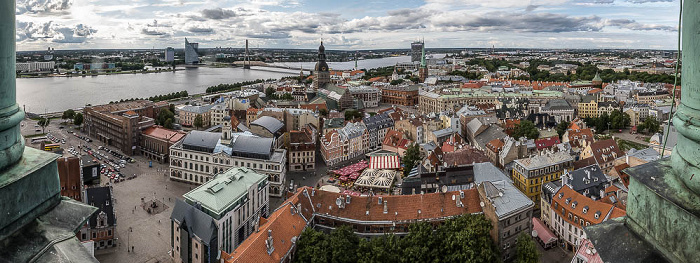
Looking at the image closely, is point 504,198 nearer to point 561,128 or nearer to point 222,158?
point 222,158

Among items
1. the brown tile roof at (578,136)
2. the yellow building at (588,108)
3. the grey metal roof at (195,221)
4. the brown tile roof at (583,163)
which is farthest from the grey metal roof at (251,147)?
the yellow building at (588,108)

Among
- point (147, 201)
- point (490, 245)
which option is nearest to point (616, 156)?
point (490, 245)

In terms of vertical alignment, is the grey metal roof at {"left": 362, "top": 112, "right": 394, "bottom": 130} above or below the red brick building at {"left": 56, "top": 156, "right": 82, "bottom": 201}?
above

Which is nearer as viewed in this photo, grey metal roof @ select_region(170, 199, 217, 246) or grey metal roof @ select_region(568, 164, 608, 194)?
grey metal roof @ select_region(170, 199, 217, 246)

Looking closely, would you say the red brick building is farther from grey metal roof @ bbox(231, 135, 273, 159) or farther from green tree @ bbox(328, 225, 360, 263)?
green tree @ bbox(328, 225, 360, 263)

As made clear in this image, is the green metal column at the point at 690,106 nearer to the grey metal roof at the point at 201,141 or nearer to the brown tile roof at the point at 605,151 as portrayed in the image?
the grey metal roof at the point at 201,141

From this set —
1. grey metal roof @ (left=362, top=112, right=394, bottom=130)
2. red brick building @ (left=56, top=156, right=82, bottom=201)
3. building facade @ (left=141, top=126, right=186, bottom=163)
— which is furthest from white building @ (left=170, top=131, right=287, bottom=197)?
grey metal roof @ (left=362, top=112, right=394, bottom=130)

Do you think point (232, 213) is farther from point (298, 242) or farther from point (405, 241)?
point (405, 241)
